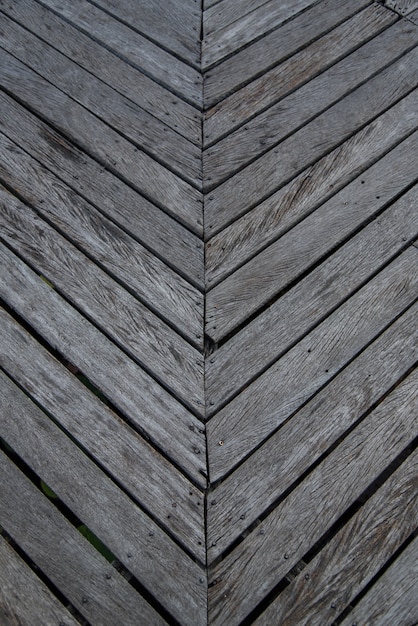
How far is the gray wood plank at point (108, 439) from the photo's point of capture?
167 centimetres

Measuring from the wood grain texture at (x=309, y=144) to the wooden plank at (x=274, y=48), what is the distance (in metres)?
0.26

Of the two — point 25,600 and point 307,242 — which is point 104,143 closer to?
point 307,242

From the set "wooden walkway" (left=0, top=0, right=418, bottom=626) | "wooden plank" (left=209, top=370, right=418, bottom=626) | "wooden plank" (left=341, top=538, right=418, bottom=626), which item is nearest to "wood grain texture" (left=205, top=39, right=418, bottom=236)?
"wooden walkway" (left=0, top=0, right=418, bottom=626)

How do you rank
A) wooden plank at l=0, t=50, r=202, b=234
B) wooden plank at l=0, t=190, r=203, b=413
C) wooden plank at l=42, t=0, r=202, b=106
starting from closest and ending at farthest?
wooden plank at l=0, t=190, r=203, b=413 < wooden plank at l=0, t=50, r=202, b=234 < wooden plank at l=42, t=0, r=202, b=106

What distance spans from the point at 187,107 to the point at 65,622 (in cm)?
157

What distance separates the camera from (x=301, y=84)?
2.42m

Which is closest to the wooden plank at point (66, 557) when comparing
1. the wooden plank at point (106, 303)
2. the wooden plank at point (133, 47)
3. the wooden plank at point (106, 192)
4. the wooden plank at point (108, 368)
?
the wooden plank at point (108, 368)

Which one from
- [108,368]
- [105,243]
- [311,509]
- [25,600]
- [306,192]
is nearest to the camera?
[25,600]

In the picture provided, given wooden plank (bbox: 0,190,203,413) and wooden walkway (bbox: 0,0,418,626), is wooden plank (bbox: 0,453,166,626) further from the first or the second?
wooden plank (bbox: 0,190,203,413)

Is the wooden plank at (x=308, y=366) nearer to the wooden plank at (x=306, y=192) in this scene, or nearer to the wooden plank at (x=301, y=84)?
the wooden plank at (x=306, y=192)

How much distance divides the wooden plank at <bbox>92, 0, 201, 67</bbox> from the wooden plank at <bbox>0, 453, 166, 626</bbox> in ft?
5.01

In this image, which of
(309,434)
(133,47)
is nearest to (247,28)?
(133,47)

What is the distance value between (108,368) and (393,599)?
856 mm

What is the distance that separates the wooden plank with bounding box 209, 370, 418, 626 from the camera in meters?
1.58
